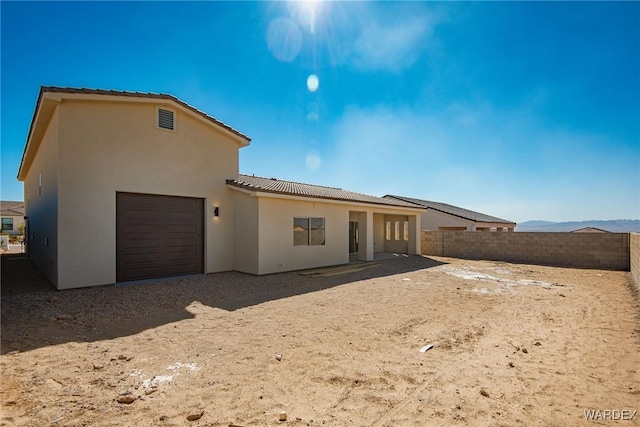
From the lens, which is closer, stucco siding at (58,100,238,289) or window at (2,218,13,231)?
stucco siding at (58,100,238,289)

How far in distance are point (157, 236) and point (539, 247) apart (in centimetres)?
1942

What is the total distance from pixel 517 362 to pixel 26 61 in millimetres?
15049

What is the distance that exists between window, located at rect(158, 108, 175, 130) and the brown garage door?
2.49m

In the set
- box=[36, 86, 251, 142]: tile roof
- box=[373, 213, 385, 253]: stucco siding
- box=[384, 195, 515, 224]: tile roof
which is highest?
box=[36, 86, 251, 142]: tile roof

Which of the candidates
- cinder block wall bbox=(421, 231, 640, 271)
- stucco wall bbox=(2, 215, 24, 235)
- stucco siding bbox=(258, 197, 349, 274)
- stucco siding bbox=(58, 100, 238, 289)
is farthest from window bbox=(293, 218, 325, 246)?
stucco wall bbox=(2, 215, 24, 235)

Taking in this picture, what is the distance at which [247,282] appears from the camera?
34.8ft

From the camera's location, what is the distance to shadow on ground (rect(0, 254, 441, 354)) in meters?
5.60

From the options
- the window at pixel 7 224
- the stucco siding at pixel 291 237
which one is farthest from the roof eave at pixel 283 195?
the window at pixel 7 224

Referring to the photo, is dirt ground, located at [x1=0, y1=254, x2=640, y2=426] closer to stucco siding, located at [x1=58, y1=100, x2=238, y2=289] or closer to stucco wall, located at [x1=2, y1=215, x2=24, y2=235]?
stucco siding, located at [x1=58, y1=100, x2=238, y2=289]

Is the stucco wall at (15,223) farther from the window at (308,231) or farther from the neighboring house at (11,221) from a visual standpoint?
the window at (308,231)

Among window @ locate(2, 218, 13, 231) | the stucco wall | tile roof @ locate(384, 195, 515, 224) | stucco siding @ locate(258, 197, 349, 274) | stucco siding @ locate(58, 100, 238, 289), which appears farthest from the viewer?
window @ locate(2, 218, 13, 231)

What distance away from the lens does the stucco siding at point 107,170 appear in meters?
8.88

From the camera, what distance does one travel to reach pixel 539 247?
690 inches

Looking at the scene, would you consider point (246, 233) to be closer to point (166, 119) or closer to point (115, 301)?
point (166, 119)
